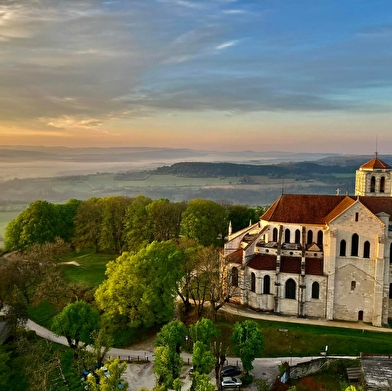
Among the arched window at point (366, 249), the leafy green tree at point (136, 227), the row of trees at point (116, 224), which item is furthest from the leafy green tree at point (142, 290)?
the leafy green tree at point (136, 227)

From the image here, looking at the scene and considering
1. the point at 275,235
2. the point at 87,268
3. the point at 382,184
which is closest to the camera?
the point at 275,235

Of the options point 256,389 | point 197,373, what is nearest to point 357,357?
point 256,389

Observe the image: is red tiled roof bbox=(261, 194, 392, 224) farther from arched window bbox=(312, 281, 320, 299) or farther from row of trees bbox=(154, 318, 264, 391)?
row of trees bbox=(154, 318, 264, 391)

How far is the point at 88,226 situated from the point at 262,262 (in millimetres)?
38288

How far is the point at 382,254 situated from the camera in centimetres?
4316

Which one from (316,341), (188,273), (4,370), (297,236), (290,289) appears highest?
(297,236)

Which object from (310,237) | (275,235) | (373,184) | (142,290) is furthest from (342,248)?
(142,290)

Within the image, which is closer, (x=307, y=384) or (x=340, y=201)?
(x=307, y=384)

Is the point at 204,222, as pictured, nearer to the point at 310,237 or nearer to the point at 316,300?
the point at 310,237

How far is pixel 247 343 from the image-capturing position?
32.8 metres

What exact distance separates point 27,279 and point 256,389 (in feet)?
103

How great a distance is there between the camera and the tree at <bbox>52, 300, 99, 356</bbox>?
35.4 meters

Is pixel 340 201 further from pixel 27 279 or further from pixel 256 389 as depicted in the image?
pixel 27 279

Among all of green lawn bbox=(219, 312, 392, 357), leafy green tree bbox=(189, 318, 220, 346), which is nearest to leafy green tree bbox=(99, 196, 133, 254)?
green lawn bbox=(219, 312, 392, 357)
